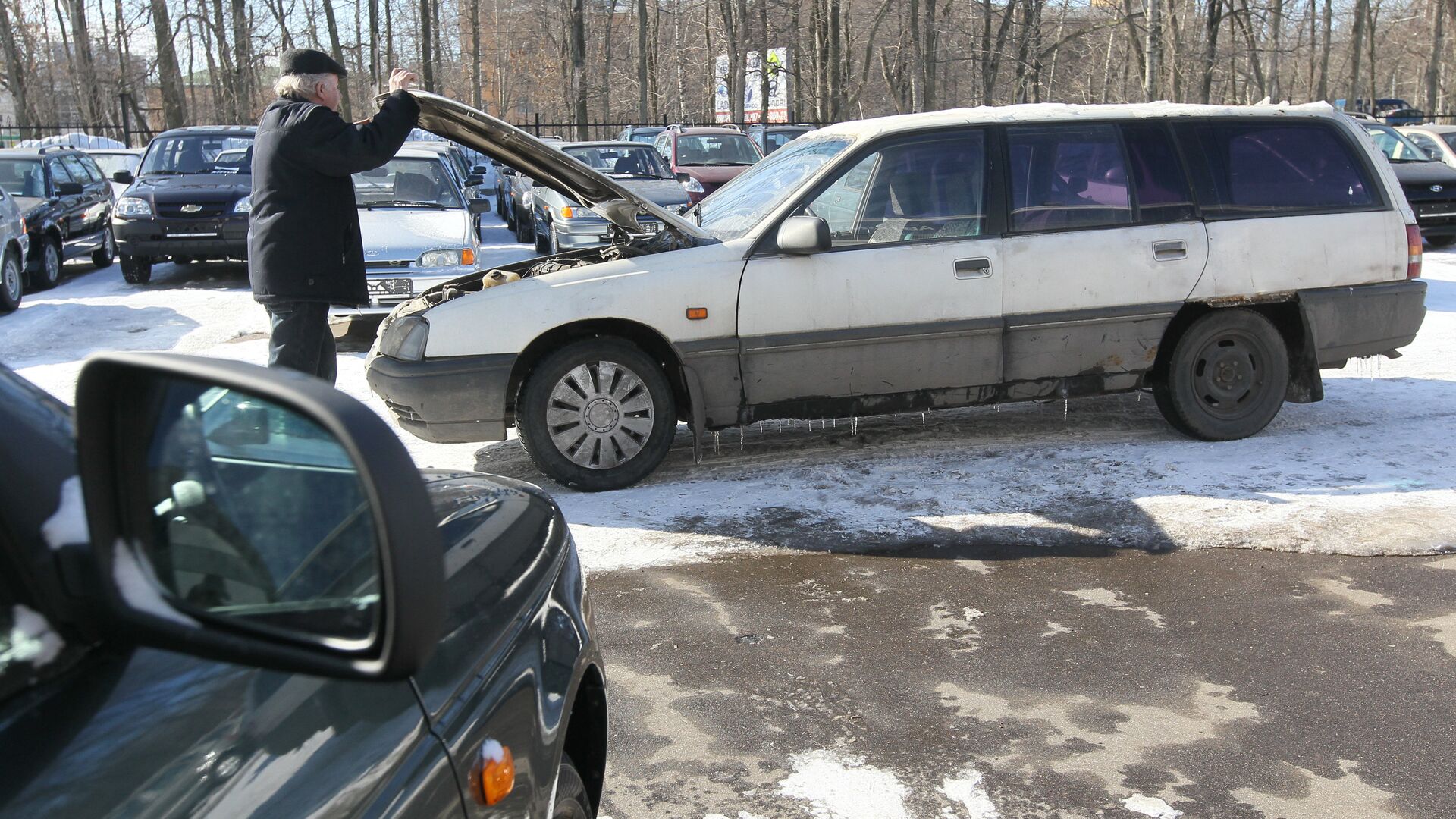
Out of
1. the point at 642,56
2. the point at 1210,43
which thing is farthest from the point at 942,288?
the point at 642,56

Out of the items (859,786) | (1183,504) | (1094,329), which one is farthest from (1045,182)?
(859,786)

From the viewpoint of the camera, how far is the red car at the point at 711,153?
2031cm

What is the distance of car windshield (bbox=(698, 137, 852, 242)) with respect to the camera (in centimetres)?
658

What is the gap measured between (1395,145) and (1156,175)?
46.3 ft

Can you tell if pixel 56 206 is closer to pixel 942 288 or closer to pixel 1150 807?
pixel 942 288

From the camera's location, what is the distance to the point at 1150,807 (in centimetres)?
340

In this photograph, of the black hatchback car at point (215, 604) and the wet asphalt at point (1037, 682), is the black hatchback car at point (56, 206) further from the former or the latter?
the black hatchback car at point (215, 604)

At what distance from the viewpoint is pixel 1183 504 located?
6.01 metres

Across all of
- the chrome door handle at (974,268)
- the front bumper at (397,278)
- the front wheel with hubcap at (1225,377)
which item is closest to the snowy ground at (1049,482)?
the front wheel with hubcap at (1225,377)

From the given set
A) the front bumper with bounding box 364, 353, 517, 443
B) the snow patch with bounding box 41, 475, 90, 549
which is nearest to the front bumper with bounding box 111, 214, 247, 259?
the front bumper with bounding box 364, 353, 517, 443

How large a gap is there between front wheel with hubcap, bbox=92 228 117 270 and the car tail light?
15.4 meters

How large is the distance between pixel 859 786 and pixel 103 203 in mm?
16929

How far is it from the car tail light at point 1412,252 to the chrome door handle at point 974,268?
254cm

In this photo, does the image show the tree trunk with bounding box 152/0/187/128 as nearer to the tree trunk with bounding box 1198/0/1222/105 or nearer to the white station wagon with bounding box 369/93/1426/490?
the tree trunk with bounding box 1198/0/1222/105
